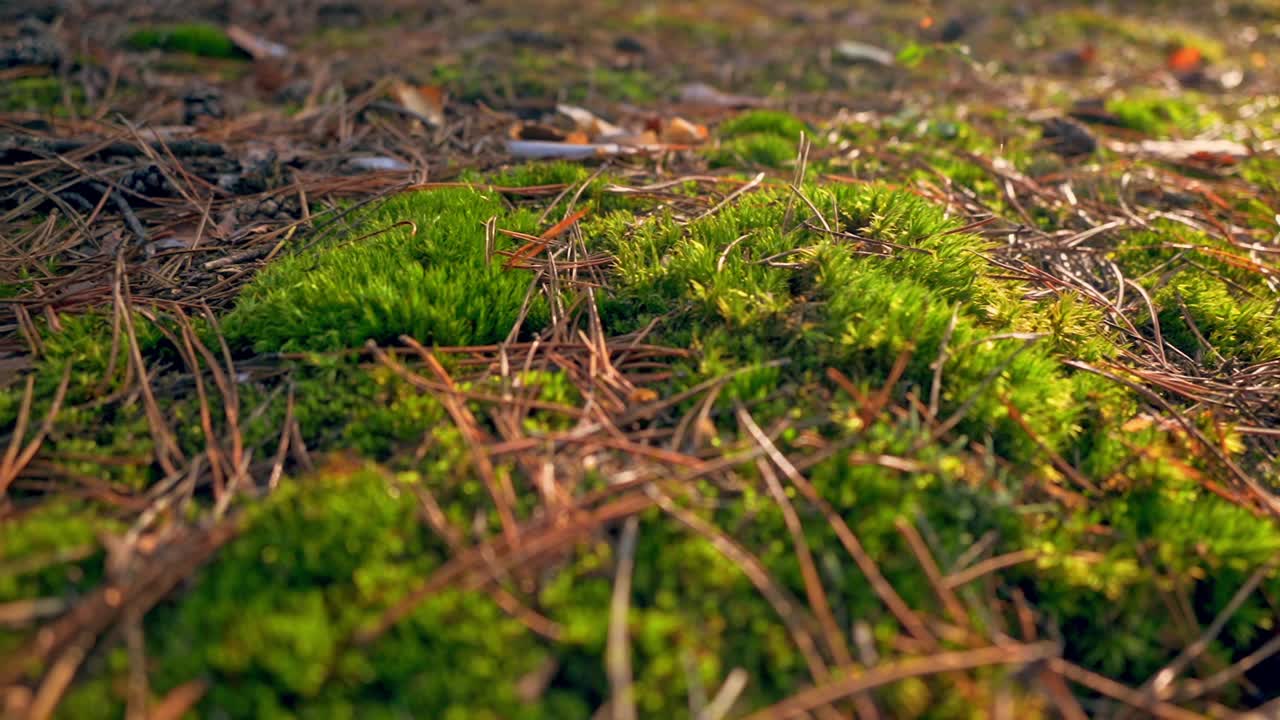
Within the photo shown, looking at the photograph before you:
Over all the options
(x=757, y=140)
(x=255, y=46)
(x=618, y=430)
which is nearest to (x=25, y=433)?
(x=618, y=430)

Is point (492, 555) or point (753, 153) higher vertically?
point (753, 153)

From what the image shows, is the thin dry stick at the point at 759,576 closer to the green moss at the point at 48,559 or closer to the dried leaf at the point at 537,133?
the green moss at the point at 48,559

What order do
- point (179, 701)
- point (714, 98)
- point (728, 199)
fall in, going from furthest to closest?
point (714, 98), point (728, 199), point (179, 701)

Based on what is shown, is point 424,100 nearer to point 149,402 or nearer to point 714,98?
point 714,98

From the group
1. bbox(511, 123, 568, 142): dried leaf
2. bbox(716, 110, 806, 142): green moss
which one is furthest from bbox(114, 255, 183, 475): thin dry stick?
bbox(716, 110, 806, 142): green moss

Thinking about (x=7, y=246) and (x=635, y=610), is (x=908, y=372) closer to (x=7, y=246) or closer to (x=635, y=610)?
(x=635, y=610)

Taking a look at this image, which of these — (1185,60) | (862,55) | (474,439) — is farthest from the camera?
(1185,60)

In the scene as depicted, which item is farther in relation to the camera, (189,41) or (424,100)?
(189,41)

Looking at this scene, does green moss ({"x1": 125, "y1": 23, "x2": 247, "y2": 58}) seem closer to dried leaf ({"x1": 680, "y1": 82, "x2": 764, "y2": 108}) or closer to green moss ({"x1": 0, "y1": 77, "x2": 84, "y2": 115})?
green moss ({"x1": 0, "y1": 77, "x2": 84, "y2": 115})

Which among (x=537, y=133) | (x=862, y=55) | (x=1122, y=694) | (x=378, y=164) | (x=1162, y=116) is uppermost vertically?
(x=862, y=55)

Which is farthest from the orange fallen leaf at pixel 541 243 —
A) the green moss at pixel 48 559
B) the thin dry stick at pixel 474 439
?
the green moss at pixel 48 559
